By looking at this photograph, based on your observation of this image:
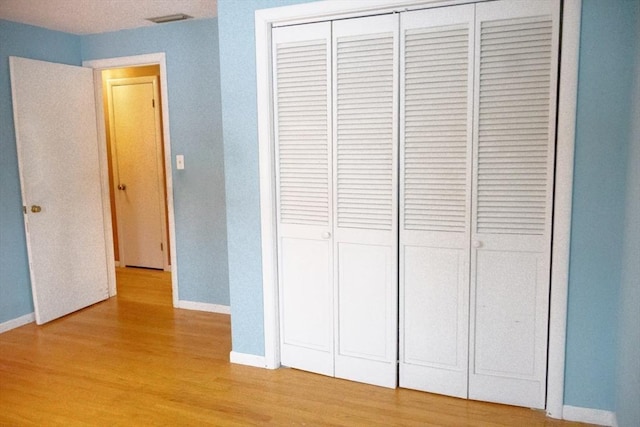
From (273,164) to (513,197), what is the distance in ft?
4.43

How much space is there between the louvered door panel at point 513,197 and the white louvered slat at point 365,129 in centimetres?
47

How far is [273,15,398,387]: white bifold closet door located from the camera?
2.61 m

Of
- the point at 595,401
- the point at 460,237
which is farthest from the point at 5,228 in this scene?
the point at 595,401

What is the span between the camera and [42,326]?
150 inches

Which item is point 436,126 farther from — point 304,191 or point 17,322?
point 17,322

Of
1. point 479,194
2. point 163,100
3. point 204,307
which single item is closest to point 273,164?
point 479,194

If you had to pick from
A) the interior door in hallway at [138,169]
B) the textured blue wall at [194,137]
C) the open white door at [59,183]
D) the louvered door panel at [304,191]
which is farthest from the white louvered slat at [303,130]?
the interior door in hallway at [138,169]

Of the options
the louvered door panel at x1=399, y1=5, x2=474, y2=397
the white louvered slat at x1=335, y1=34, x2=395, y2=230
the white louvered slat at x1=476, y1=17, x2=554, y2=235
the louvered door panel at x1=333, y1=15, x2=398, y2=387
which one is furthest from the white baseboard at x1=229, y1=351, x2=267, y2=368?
the white louvered slat at x1=476, y1=17, x2=554, y2=235

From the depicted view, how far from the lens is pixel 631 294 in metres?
2.03

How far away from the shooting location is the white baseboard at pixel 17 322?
12.1 feet

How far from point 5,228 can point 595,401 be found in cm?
410

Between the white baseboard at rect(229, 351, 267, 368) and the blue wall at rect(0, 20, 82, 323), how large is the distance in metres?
1.95

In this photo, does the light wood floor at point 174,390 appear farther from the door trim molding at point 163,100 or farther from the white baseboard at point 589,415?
the door trim molding at point 163,100

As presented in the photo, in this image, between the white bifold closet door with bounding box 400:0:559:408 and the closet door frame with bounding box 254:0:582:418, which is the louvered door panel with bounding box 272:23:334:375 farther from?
the white bifold closet door with bounding box 400:0:559:408
